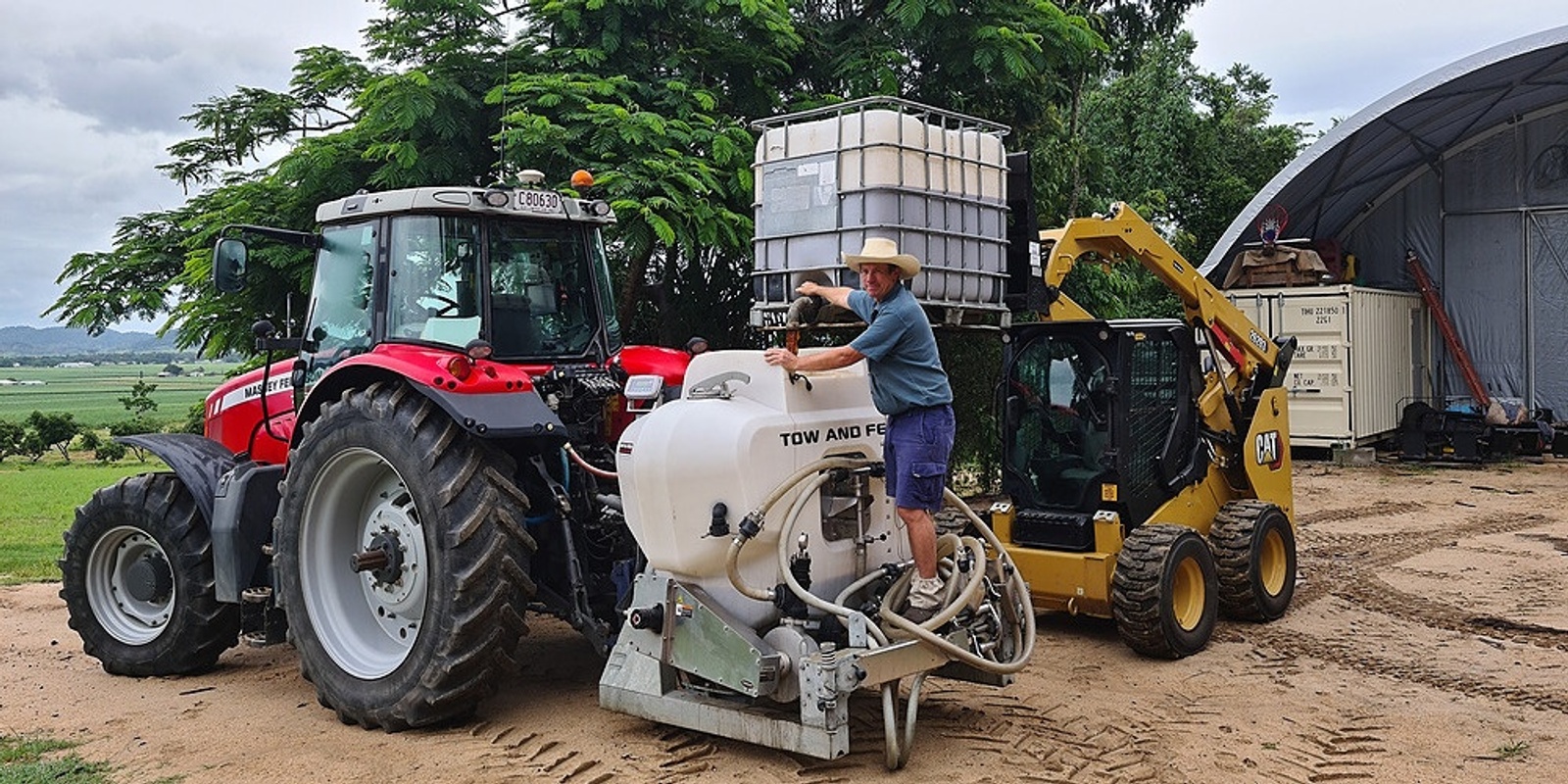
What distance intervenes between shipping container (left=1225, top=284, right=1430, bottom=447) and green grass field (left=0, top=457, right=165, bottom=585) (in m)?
14.2

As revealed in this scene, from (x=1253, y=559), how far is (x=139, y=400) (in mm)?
27368

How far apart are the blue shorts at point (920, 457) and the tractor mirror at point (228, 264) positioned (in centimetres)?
326

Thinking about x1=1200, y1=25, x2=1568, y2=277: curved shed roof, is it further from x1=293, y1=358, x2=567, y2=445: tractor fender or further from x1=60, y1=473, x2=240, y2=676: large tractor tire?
x1=60, y1=473, x2=240, y2=676: large tractor tire

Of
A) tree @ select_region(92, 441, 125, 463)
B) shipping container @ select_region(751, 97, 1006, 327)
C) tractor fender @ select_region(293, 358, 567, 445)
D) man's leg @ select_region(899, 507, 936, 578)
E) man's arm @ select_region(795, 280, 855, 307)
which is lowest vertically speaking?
tree @ select_region(92, 441, 125, 463)

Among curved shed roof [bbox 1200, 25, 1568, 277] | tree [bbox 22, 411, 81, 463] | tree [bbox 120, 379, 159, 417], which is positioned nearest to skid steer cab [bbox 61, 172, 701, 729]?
curved shed roof [bbox 1200, 25, 1568, 277]

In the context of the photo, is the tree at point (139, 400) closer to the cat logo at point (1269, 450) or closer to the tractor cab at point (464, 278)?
the tractor cab at point (464, 278)

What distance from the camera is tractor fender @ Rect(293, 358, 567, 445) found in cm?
542

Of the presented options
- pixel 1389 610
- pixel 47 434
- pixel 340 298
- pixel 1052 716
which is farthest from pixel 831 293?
pixel 47 434

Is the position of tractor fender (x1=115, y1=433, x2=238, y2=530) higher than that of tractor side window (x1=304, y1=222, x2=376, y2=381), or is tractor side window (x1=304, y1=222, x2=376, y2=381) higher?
tractor side window (x1=304, y1=222, x2=376, y2=381)

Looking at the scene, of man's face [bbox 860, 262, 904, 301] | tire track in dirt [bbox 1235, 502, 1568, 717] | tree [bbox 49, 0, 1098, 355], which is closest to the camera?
man's face [bbox 860, 262, 904, 301]

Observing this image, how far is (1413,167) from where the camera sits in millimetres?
19688

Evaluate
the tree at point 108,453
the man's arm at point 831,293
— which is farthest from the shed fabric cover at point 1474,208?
the tree at point 108,453

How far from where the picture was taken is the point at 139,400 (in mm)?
29031

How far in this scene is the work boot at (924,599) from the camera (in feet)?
17.3
